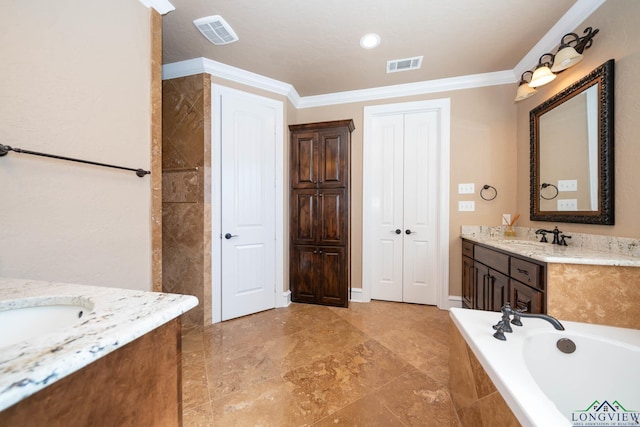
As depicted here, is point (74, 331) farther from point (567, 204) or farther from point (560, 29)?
point (560, 29)

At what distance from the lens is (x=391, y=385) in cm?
159

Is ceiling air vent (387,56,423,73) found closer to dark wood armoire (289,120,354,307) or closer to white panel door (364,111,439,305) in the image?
white panel door (364,111,439,305)

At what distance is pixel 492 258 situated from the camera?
2.04m

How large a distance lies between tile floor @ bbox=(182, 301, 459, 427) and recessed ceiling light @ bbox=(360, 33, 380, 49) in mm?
2567

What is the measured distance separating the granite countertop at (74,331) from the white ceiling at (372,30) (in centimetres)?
202

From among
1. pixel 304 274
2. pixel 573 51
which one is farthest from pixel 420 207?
pixel 573 51

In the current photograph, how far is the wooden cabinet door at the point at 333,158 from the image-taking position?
110 inches

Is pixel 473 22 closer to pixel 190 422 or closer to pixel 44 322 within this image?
pixel 44 322

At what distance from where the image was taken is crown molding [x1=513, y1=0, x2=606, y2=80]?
1683mm

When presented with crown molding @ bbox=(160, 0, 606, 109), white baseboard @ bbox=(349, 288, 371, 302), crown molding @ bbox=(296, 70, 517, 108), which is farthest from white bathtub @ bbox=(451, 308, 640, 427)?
crown molding @ bbox=(296, 70, 517, 108)

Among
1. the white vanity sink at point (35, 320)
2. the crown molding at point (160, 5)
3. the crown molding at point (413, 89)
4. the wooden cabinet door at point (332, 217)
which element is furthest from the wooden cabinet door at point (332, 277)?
the crown molding at point (160, 5)

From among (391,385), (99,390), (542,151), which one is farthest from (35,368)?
(542,151)

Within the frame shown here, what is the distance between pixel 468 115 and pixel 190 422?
3.51 m

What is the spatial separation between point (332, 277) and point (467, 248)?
1.47m
